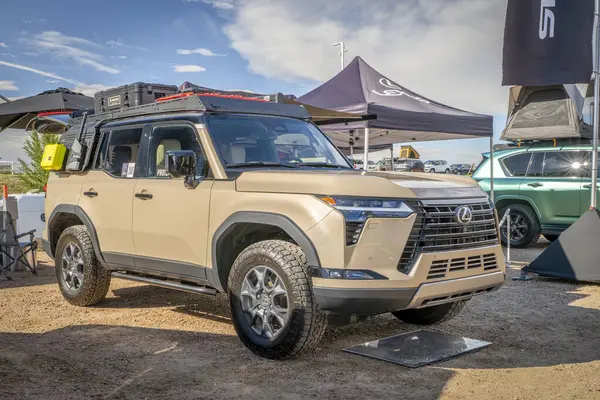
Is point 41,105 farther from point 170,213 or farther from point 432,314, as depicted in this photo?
point 432,314

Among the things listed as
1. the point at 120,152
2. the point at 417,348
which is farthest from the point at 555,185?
the point at 120,152

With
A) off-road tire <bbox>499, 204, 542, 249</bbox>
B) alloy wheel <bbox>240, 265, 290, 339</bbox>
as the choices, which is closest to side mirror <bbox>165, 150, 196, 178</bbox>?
alloy wheel <bbox>240, 265, 290, 339</bbox>

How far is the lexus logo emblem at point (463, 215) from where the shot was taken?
189 inches

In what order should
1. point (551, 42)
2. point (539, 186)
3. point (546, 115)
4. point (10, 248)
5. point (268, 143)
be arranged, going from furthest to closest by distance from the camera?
point (546, 115) → point (539, 186) → point (10, 248) → point (551, 42) → point (268, 143)

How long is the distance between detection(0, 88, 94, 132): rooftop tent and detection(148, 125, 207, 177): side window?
6040mm

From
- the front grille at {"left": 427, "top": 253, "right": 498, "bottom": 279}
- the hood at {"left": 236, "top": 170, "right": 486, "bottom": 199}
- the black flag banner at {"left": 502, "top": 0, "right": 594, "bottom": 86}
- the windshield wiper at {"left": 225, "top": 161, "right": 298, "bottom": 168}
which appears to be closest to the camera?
the hood at {"left": 236, "top": 170, "right": 486, "bottom": 199}

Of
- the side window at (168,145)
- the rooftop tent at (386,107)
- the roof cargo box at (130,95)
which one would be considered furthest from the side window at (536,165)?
the side window at (168,145)

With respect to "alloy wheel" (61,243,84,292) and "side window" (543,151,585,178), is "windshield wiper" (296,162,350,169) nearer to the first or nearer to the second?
"alloy wheel" (61,243,84,292)

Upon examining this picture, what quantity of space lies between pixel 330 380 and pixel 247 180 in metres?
1.65

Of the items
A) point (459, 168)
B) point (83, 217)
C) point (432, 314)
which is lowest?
point (432, 314)

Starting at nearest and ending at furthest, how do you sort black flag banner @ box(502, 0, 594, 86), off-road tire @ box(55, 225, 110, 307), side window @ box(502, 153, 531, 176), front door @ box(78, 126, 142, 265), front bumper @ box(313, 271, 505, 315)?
front bumper @ box(313, 271, 505, 315), front door @ box(78, 126, 142, 265), off-road tire @ box(55, 225, 110, 307), black flag banner @ box(502, 0, 594, 86), side window @ box(502, 153, 531, 176)

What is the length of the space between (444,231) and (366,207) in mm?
694

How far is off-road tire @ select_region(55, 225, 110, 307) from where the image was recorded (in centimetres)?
662

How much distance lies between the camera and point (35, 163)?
19.5 m
